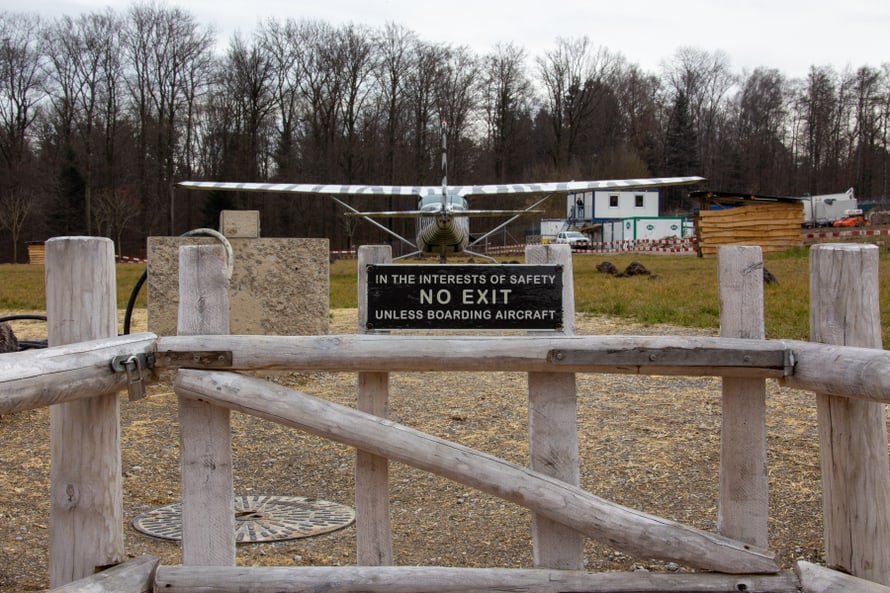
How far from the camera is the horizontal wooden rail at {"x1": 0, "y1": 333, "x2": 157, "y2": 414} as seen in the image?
2.72m

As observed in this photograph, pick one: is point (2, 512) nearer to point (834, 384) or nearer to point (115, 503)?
point (115, 503)

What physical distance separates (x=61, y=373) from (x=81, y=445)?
1.39ft

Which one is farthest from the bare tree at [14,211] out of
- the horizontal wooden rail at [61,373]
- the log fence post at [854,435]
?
the log fence post at [854,435]

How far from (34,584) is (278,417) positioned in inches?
59.0

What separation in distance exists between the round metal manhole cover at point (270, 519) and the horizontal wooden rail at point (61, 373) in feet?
4.86

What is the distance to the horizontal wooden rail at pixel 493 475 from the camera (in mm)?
3109

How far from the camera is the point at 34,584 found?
3770mm

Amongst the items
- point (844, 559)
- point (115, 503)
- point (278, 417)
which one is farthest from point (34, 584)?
point (844, 559)

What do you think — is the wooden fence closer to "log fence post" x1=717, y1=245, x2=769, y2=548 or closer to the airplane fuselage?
"log fence post" x1=717, y1=245, x2=769, y2=548

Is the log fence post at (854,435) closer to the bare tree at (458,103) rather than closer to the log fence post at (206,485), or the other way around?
the log fence post at (206,485)

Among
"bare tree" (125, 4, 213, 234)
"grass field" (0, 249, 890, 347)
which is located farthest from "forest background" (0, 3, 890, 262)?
"grass field" (0, 249, 890, 347)

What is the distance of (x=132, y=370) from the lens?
3127mm

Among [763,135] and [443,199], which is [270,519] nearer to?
[443,199]

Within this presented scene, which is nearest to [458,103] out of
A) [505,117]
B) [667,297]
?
[505,117]
